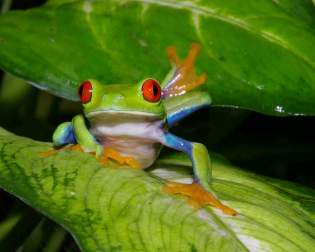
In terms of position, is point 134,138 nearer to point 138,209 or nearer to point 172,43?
point 172,43

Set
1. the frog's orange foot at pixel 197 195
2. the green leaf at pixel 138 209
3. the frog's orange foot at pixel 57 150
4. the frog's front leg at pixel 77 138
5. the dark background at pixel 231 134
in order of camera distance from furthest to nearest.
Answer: the dark background at pixel 231 134, the frog's front leg at pixel 77 138, the frog's orange foot at pixel 57 150, the frog's orange foot at pixel 197 195, the green leaf at pixel 138 209

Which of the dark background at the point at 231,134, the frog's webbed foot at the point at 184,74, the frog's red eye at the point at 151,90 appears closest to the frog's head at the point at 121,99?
the frog's red eye at the point at 151,90

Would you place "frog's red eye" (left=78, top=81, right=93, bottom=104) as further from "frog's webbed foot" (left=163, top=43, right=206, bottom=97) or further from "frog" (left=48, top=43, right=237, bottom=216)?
"frog's webbed foot" (left=163, top=43, right=206, bottom=97)

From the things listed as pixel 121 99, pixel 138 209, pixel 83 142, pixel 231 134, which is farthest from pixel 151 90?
pixel 231 134

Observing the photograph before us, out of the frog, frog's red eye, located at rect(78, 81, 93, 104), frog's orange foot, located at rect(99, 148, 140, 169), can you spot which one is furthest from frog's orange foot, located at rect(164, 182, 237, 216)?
frog's red eye, located at rect(78, 81, 93, 104)

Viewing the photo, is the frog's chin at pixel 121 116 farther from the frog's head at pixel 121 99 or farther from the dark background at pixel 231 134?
the dark background at pixel 231 134

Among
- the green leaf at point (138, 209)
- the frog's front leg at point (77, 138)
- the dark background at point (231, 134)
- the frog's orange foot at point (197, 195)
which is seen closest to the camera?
the green leaf at point (138, 209)

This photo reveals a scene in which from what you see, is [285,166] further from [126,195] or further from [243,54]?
[126,195]
